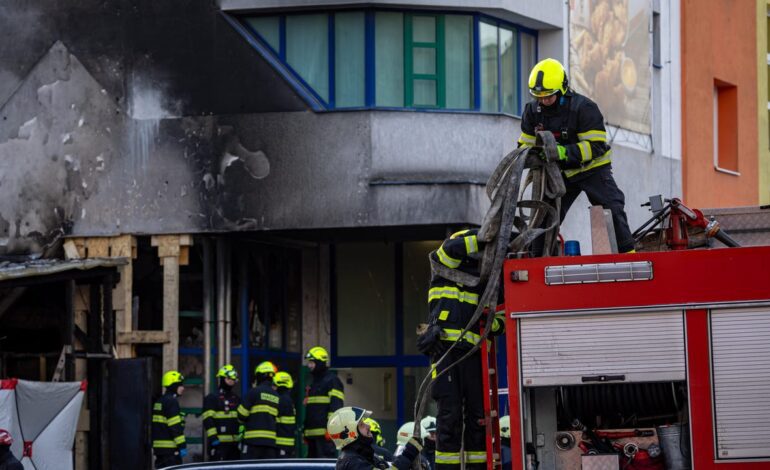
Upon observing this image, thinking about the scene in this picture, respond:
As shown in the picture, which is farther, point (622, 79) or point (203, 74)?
point (622, 79)

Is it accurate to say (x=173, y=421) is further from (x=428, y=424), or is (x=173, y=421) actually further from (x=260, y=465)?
(x=260, y=465)

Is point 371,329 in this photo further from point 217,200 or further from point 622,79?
point 622,79

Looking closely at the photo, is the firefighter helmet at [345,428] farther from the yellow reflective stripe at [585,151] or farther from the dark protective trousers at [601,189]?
the yellow reflective stripe at [585,151]

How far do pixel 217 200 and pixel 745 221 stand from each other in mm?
11130

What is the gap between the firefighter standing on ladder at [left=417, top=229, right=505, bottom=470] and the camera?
10.6m

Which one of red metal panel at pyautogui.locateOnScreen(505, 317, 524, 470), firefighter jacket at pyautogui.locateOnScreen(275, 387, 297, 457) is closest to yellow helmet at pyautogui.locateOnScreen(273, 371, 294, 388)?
firefighter jacket at pyautogui.locateOnScreen(275, 387, 297, 457)

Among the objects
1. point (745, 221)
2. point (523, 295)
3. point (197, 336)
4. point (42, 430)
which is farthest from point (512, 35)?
point (523, 295)

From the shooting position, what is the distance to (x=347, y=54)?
72.0 ft

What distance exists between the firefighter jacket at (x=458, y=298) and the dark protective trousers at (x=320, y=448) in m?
9.25

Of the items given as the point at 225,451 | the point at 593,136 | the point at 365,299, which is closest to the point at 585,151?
the point at 593,136

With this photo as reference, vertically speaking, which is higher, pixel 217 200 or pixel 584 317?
pixel 217 200

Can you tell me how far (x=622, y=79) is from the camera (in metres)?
25.2

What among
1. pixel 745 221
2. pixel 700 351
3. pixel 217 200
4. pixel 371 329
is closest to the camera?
pixel 700 351

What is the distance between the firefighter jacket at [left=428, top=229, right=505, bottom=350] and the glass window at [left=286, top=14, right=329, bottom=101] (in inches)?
451
